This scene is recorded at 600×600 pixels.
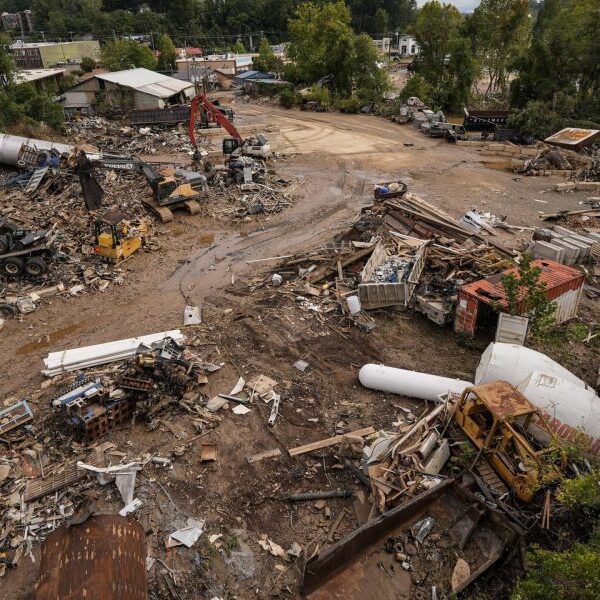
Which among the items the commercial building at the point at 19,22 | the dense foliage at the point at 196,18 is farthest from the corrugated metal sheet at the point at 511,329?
the commercial building at the point at 19,22

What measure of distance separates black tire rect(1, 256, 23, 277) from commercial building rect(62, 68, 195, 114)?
2958cm

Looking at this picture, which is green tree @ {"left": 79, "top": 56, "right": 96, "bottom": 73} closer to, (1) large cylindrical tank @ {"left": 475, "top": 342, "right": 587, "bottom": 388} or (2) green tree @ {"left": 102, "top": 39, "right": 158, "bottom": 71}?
(2) green tree @ {"left": 102, "top": 39, "right": 158, "bottom": 71}

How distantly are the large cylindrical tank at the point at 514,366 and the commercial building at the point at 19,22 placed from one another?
4907 inches

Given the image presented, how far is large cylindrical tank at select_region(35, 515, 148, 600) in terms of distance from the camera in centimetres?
576

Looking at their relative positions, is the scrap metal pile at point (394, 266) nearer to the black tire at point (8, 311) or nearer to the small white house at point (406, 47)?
the black tire at point (8, 311)

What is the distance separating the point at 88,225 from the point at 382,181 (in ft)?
49.6

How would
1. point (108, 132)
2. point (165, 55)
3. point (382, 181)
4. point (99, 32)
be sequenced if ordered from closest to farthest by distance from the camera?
point (382, 181) < point (108, 132) < point (165, 55) < point (99, 32)

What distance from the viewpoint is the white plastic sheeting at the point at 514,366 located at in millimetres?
9602

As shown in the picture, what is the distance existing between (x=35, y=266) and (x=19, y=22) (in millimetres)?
120023

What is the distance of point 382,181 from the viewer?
1014 inches

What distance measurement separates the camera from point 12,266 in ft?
49.7

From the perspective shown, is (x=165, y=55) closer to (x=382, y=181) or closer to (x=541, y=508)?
(x=382, y=181)

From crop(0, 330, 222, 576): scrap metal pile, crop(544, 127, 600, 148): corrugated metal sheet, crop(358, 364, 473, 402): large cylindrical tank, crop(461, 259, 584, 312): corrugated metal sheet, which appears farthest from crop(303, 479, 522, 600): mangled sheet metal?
crop(544, 127, 600, 148): corrugated metal sheet

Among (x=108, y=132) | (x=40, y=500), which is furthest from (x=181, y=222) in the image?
(x=108, y=132)
